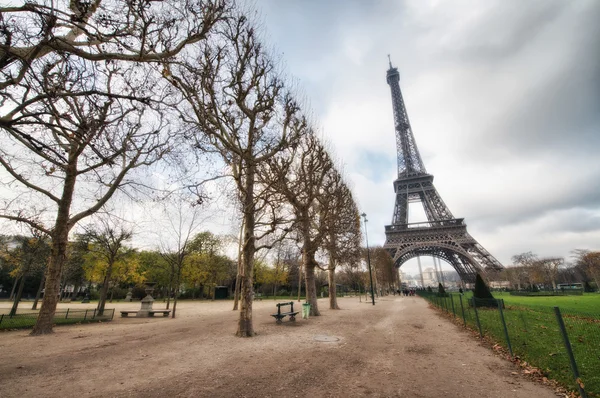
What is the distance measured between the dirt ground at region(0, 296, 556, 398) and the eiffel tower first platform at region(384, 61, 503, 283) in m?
43.2

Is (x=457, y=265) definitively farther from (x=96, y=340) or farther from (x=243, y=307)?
(x=96, y=340)

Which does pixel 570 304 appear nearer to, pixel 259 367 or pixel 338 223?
pixel 338 223

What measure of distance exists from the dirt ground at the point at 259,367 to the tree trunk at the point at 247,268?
0.56 metres

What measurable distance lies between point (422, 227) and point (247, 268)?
50.2 m

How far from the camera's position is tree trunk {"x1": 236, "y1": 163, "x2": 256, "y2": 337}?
33.6 feet

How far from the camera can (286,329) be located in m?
12.1

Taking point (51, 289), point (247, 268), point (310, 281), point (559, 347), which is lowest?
point (559, 347)

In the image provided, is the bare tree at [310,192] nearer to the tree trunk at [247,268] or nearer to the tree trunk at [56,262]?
the tree trunk at [247,268]

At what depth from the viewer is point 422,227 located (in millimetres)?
52844

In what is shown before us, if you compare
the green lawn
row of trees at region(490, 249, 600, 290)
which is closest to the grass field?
the green lawn

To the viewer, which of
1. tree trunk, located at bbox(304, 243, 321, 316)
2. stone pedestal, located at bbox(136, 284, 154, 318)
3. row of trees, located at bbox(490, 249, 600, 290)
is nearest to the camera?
tree trunk, located at bbox(304, 243, 321, 316)

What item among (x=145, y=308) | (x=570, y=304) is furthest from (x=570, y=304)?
(x=145, y=308)

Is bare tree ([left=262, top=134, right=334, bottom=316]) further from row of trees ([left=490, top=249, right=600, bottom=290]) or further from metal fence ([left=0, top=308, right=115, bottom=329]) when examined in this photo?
row of trees ([left=490, top=249, right=600, bottom=290])

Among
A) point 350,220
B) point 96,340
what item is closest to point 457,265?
point 350,220
